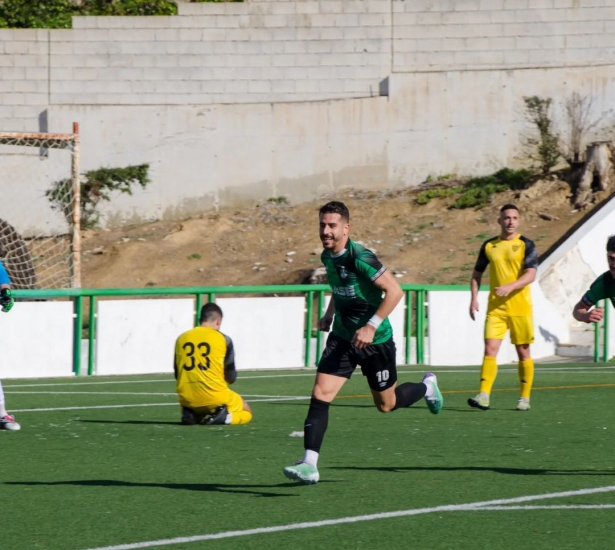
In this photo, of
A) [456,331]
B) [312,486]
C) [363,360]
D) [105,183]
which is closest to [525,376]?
[363,360]

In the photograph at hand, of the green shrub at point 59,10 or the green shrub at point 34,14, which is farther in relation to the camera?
the green shrub at point 34,14

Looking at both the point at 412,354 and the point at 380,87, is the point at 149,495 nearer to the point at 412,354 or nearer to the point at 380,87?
the point at 412,354

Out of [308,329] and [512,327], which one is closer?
[512,327]

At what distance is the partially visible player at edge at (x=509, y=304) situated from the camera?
44.7 ft

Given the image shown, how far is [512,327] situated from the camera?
13789mm

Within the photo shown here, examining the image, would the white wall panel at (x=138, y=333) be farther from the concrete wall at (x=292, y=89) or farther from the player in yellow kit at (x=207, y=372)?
the concrete wall at (x=292, y=89)

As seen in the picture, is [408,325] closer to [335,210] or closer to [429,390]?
[429,390]

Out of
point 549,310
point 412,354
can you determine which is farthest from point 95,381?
point 549,310

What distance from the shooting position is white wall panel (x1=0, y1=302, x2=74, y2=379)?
1864 cm

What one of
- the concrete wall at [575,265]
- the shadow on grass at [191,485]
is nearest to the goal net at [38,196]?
the concrete wall at [575,265]

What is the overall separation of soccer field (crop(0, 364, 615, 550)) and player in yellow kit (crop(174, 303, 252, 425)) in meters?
0.28

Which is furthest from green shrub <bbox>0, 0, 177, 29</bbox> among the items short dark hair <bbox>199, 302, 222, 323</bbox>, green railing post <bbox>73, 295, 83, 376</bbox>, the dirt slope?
short dark hair <bbox>199, 302, 222, 323</bbox>

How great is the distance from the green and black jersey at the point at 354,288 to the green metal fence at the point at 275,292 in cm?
916

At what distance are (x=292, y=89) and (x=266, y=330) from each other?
16621 mm
